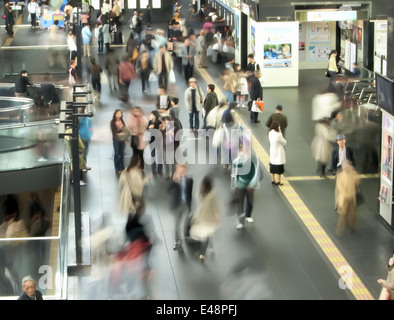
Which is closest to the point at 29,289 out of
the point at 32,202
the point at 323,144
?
the point at 32,202

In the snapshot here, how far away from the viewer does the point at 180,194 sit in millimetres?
13211

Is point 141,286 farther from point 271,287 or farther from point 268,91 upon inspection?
point 268,91

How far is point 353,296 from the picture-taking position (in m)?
11.6

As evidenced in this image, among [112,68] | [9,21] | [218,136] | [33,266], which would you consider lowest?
[33,266]

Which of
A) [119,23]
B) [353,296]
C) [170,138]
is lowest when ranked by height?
[353,296]

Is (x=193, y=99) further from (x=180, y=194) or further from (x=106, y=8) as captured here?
(x=106, y=8)

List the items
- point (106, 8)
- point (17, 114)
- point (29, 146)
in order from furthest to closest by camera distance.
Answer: point (106, 8) → point (17, 114) → point (29, 146)

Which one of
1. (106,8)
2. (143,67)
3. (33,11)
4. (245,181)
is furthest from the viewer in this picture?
(33,11)

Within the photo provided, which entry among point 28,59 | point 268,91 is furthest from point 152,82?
point 28,59

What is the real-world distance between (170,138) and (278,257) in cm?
479

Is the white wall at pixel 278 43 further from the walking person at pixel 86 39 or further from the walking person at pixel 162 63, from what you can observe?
the walking person at pixel 86 39

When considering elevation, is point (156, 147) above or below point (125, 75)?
below

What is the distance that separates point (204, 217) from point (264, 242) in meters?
1.46

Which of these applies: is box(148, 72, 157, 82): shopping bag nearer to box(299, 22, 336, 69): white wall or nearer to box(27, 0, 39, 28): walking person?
box(299, 22, 336, 69): white wall
